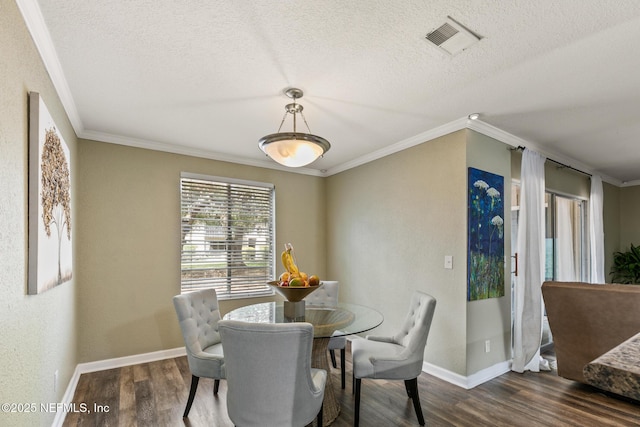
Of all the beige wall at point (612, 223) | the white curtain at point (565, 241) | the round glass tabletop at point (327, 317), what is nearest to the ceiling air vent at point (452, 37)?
the round glass tabletop at point (327, 317)

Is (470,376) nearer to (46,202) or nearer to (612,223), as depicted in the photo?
(46,202)

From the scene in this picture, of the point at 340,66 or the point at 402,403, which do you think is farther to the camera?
the point at 402,403

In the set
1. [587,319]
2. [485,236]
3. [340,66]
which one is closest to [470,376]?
[587,319]

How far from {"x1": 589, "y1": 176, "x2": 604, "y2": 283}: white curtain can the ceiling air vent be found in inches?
171

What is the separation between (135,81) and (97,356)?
2.79 m

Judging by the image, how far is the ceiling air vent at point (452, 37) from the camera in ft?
5.70

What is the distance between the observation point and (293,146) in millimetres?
2252

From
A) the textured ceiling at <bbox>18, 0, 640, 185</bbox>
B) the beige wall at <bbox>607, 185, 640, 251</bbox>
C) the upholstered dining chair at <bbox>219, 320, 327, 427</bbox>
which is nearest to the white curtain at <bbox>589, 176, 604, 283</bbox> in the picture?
the beige wall at <bbox>607, 185, 640, 251</bbox>

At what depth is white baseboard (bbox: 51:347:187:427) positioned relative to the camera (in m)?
2.70

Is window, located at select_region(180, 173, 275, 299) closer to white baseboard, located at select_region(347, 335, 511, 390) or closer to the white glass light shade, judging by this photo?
white baseboard, located at select_region(347, 335, 511, 390)

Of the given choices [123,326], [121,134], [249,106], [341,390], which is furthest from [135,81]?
[341,390]

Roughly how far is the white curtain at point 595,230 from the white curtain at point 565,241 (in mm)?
350

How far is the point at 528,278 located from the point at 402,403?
6.09 ft

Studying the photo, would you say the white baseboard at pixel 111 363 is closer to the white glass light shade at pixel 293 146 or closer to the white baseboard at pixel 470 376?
the white baseboard at pixel 470 376
